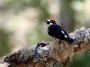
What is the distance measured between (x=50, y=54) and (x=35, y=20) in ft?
11.6

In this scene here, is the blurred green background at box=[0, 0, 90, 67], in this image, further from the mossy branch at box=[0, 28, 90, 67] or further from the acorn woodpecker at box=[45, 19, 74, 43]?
the acorn woodpecker at box=[45, 19, 74, 43]

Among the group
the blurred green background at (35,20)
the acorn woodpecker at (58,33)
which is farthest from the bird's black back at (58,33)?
the blurred green background at (35,20)

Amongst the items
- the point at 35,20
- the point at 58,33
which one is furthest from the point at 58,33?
the point at 35,20

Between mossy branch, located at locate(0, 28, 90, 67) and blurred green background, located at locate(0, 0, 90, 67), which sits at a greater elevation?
blurred green background, located at locate(0, 0, 90, 67)

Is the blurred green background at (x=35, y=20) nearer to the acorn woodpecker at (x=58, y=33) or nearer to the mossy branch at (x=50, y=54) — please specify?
the mossy branch at (x=50, y=54)

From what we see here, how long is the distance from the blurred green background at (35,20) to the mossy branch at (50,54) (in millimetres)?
1633

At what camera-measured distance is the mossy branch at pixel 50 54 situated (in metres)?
2.22

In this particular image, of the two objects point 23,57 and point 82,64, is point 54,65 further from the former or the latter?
point 82,64

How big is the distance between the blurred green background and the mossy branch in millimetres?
1633

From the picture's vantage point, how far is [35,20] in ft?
18.9

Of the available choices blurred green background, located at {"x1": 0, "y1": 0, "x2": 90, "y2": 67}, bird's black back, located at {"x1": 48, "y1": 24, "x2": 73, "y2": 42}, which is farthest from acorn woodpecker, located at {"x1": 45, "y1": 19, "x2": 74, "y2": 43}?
blurred green background, located at {"x1": 0, "y1": 0, "x2": 90, "y2": 67}

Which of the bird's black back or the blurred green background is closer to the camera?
the bird's black back

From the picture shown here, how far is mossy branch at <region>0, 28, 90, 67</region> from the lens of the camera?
87.3 inches

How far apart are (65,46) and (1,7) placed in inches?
186
